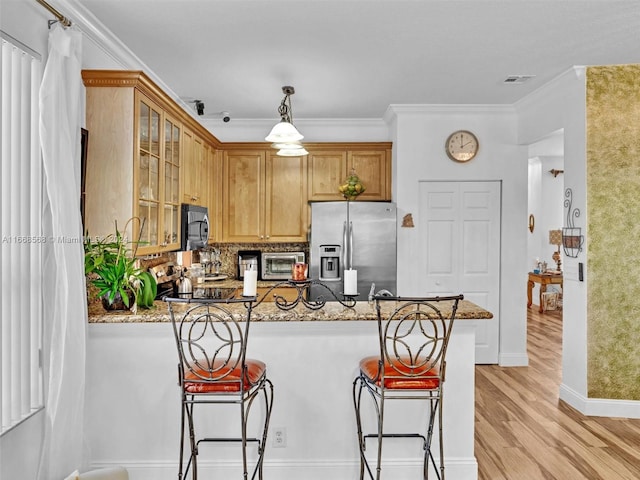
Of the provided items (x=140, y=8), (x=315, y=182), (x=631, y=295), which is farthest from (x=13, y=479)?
(x=631, y=295)

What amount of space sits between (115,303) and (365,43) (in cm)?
232

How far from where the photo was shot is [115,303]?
2605 mm

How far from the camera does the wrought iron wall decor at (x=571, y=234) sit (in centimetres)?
372

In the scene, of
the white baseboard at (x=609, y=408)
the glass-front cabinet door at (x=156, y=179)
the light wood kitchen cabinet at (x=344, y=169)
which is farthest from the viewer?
the light wood kitchen cabinet at (x=344, y=169)

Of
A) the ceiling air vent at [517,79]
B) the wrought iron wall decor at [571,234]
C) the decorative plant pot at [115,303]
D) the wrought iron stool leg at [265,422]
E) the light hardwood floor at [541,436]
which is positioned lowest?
the light hardwood floor at [541,436]

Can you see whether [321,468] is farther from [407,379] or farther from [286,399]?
[407,379]

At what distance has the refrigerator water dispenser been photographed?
4762 millimetres

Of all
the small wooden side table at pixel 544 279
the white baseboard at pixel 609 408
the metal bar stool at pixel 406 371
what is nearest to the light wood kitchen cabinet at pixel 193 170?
the metal bar stool at pixel 406 371

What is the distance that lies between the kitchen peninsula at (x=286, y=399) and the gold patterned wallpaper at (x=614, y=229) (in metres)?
1.68

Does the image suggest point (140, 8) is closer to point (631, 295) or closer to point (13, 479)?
point (13, 479)

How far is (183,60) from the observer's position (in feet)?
11.4

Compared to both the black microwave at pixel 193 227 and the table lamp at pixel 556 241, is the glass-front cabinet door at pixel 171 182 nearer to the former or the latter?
the black microwave at pixel 193 227

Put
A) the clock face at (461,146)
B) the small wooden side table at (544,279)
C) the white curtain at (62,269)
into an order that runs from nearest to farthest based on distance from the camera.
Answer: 1. the white curtain at (62,269)
2. the clock face at (461,146)
3. the small wooden side table at (544,279)

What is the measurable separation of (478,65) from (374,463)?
298 cm
